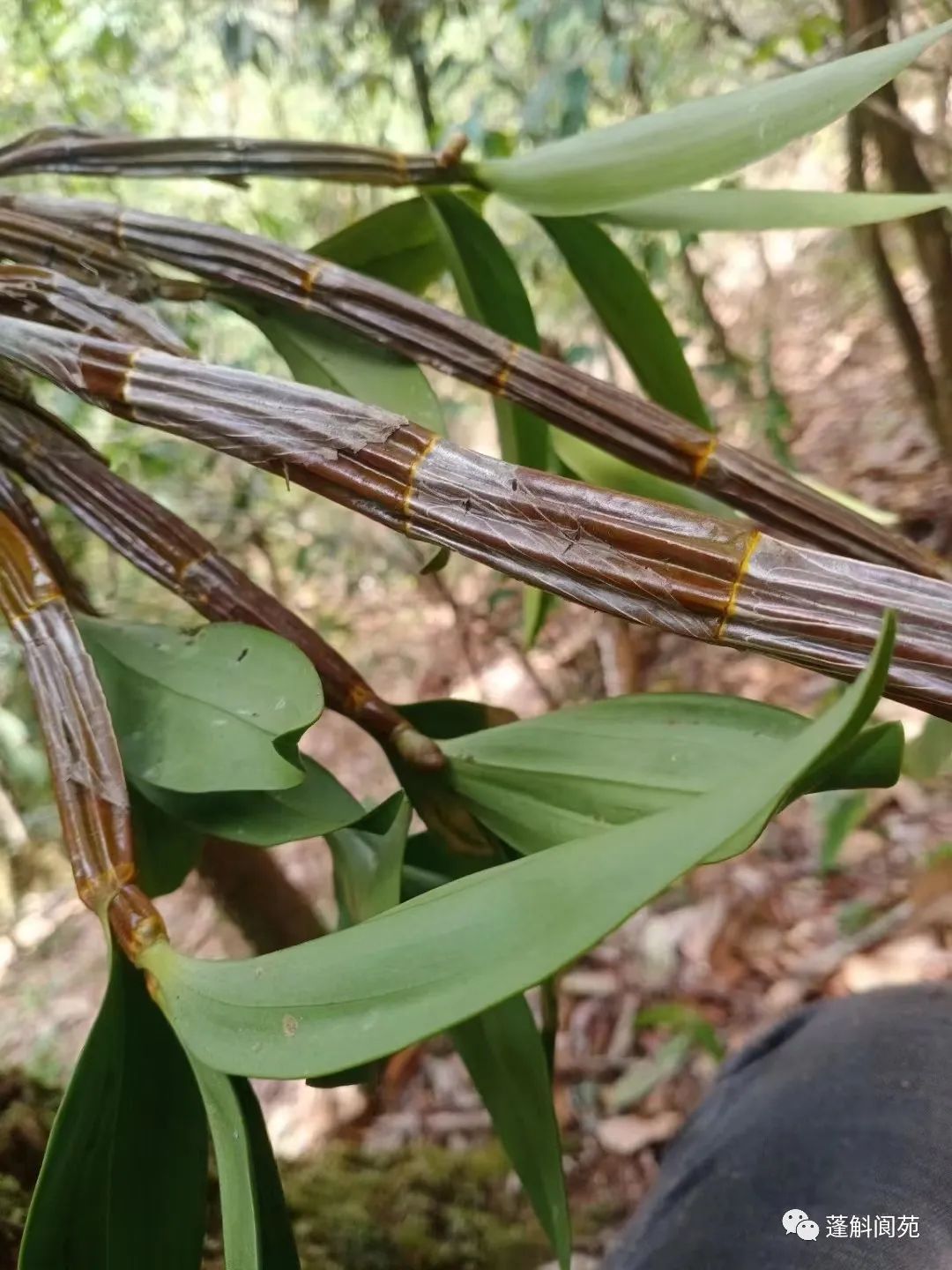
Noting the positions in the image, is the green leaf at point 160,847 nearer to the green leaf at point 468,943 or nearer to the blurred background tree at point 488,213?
the green leaf at point 468,943

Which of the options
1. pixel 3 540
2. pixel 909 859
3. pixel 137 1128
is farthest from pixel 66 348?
pixel 909 859

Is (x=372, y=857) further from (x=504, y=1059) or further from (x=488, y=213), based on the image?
A: (x=488, y=213)

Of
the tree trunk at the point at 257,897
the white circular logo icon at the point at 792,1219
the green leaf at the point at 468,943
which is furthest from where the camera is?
the tree trunk at the point at 257,897

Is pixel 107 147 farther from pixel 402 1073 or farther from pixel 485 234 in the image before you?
pixel 402 1073

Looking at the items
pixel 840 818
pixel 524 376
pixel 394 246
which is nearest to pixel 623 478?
pixel 524 376

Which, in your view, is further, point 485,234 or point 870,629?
point 485,234

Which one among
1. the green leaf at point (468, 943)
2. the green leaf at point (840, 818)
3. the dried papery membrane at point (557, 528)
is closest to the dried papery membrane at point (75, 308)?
the dried papery membrane at point (557, 528)

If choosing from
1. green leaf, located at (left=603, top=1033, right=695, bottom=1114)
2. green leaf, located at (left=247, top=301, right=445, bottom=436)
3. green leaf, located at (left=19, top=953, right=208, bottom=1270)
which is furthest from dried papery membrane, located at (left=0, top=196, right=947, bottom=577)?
green leaf, located at (left=603, top=1033, right=695, bottom=1114)
